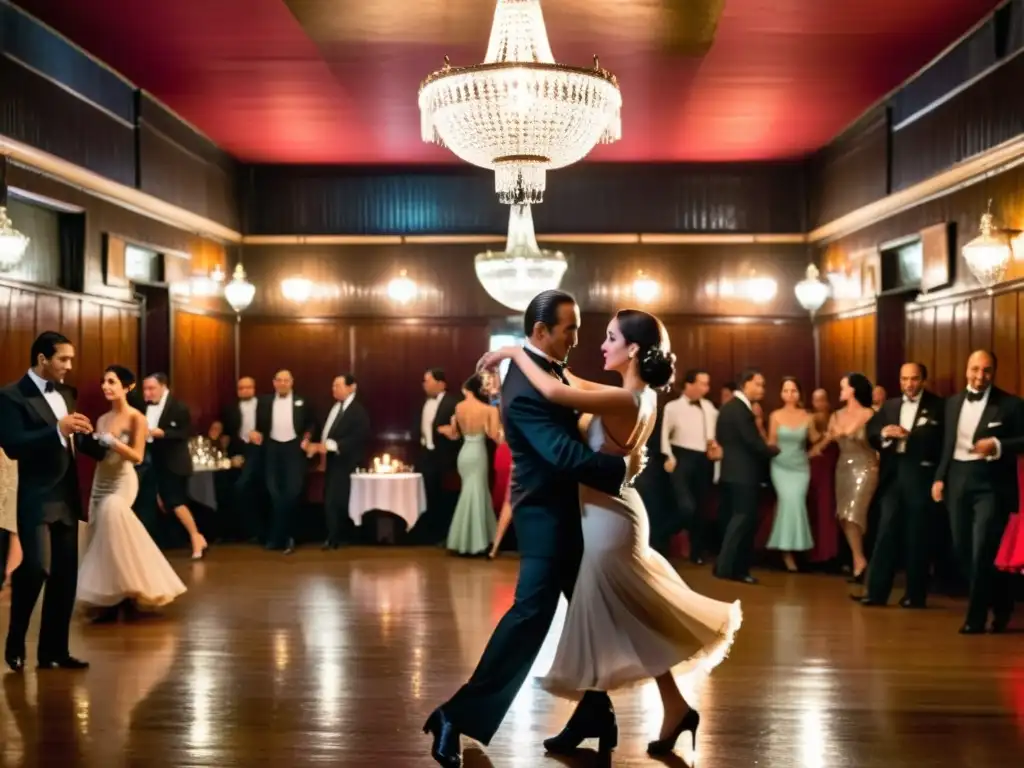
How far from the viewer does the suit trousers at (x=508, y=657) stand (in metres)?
4.13

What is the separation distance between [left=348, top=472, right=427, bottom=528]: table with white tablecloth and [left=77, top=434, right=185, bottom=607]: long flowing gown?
3.96m

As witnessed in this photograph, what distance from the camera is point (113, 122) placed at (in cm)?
929

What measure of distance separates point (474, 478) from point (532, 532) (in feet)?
21.5

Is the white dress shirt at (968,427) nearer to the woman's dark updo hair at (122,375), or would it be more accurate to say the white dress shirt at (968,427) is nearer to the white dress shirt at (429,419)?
the woman's dark updo hair at (122,375)

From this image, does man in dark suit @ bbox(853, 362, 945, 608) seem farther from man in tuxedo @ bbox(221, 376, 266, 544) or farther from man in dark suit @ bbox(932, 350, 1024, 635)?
man in tuxedo @ bbox(221, 376, 266, 544)

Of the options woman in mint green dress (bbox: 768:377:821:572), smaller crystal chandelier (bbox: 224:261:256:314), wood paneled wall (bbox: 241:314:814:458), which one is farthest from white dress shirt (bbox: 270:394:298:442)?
woman in mint green dress (bbox: 768:377:821:572)

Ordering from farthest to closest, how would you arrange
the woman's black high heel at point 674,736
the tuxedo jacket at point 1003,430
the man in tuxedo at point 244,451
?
the man in tuxedo at point 244,451
the tuxedo jacket at point 1003,430
the woman's black high heel at point 674,736

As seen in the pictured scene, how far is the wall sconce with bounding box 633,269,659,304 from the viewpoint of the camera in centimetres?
1250

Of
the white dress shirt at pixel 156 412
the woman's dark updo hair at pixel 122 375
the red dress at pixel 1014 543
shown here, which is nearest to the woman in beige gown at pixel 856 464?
the red dress at pixel 1014 543

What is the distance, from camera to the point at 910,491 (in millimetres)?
7789

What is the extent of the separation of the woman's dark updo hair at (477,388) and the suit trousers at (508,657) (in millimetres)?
6546

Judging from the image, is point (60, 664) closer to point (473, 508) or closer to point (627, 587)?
point (627, 587)

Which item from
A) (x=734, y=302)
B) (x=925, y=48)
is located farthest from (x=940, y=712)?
(x=734, y=302)

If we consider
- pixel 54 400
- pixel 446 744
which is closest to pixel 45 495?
pixel 54 400
